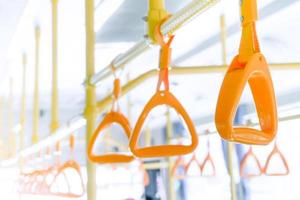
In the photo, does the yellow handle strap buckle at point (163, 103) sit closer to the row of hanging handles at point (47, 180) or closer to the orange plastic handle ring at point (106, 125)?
the orange plastic handle ring at point (106, 125)

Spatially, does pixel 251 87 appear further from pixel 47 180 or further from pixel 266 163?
pixel 47 180

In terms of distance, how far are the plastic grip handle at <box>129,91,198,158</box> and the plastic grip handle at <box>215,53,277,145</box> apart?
0.64ft

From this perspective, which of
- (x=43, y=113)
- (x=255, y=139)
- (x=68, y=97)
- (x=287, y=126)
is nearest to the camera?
(x=255, y=139)

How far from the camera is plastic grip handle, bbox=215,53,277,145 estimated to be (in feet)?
1.87

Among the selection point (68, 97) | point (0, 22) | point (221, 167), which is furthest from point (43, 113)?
point (0, 22)

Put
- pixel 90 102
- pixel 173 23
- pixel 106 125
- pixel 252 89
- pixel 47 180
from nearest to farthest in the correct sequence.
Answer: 1. pixel 252 89
2. pixel 173 23
3. pixel 106 125
4. pixel 90 102
5. pixel 47 180

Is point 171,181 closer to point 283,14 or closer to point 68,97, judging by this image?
point 283,14

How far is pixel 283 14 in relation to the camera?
3.42 metres

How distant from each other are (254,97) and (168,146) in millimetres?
280

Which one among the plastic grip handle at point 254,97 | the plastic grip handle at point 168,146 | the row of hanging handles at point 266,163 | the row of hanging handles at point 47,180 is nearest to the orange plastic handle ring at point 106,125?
the plastic grip handle at point 168,146

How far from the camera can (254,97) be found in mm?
650

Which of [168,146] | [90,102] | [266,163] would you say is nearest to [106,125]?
[168,146]

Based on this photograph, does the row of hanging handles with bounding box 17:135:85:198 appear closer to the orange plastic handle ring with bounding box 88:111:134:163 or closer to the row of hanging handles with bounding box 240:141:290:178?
the orange plastic handle ring with bounding box 88:111:134:163

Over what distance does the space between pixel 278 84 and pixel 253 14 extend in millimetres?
4519
